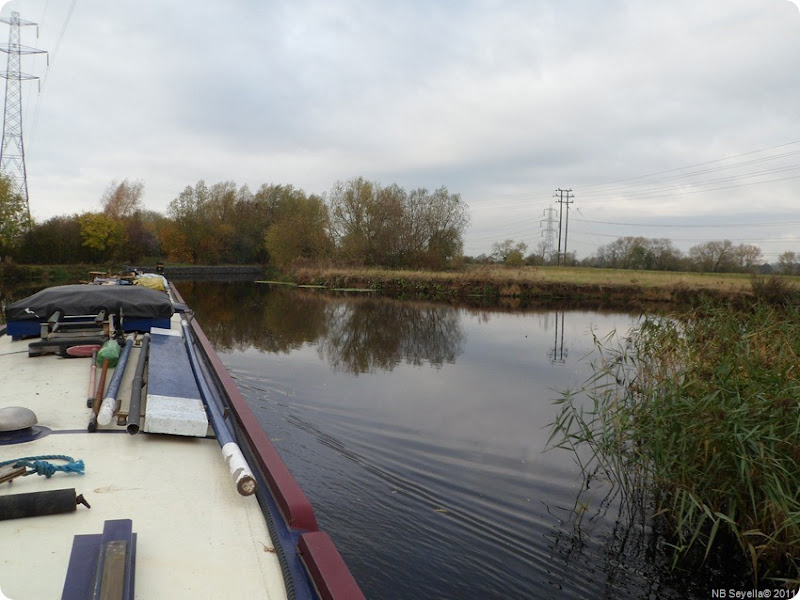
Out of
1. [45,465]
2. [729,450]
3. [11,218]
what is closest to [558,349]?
[729,450]

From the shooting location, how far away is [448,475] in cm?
474

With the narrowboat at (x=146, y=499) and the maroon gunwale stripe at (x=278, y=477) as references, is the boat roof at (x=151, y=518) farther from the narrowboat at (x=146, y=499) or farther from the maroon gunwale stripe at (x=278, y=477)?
the maroon gunwale stripe at (x=278, y=477)

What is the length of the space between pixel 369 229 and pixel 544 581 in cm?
3066

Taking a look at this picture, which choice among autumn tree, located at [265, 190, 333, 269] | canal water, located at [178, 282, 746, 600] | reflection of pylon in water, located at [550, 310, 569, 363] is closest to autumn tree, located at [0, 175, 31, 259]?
autumn tree, located at [265, 190, 333, 269]

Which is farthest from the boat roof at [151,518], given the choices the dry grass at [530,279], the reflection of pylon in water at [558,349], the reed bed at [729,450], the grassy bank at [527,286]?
the dry grass at [530,279]

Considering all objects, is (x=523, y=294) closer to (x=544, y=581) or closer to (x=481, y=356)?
(x=481, y=356)

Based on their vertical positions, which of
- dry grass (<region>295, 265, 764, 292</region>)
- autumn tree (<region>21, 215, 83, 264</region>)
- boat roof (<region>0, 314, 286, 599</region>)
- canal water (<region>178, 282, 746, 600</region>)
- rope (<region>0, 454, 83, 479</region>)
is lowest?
canal water (<region>178, 282, 746, 600</region>)

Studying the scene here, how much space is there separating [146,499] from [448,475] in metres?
2.94

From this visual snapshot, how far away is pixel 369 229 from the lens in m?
33.3

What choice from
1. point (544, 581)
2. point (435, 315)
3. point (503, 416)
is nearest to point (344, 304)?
point (435, 315)

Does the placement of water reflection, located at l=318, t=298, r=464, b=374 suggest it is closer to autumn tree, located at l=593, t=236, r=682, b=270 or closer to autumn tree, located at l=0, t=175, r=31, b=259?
autumn tree, located at l=0, t=175, r=31, b=259

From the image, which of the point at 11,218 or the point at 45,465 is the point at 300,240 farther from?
the point at 45,465

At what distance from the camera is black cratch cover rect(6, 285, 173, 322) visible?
15.3ft

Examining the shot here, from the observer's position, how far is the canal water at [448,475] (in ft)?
11.1
